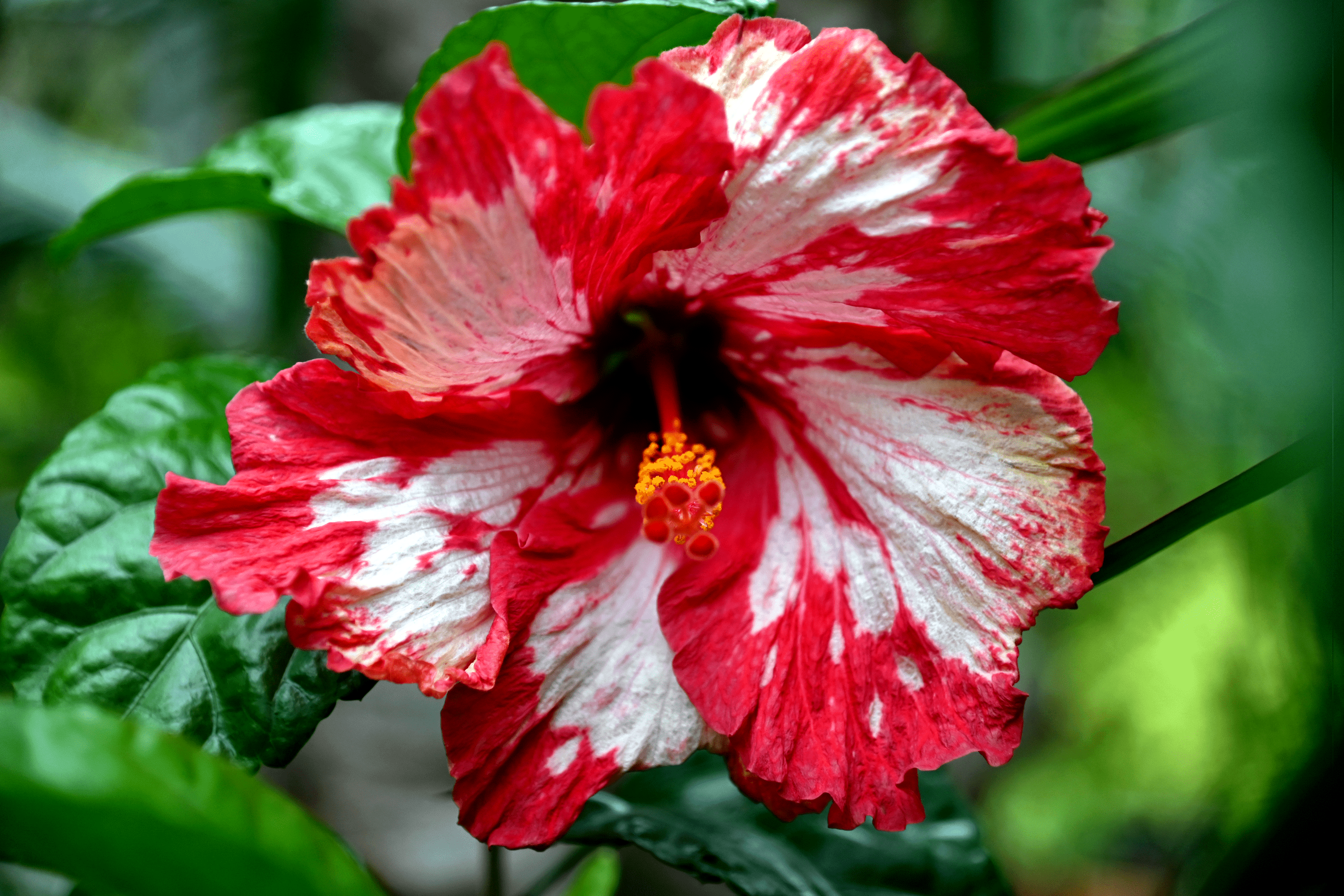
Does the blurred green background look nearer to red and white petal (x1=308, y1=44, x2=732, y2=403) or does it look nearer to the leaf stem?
red and white petal (x1=308, y1=44, x2=732, y2=403)

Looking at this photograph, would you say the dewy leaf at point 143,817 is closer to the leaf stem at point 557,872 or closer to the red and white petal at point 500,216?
the red and white petal at point 500,216

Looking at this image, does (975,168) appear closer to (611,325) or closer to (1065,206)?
(1065,206)

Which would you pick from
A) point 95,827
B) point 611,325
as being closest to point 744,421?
point 611,325

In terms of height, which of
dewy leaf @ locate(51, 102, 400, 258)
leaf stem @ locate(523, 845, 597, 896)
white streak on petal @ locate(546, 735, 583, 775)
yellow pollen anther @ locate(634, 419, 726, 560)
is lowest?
leaf stem @ locate(523, 845, 597, 896)

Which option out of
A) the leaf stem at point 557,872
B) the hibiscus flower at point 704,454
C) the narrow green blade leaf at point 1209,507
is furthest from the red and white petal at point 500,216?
the leaf stem at point 557,872

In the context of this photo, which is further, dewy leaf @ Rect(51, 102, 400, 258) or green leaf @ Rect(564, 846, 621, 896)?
dewy leaf @ Rect(51, 102, 400, 258)

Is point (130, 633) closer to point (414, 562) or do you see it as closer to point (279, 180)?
point (414, 562)

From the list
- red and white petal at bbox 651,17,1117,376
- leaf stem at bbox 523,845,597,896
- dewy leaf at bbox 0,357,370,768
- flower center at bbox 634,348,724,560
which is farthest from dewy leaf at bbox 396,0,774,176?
leaf stem at bbox 523,845,597,896

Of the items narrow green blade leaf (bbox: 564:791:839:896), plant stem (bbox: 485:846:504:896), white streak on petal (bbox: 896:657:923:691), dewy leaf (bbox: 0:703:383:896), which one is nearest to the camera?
dewy leaf (bbox: 0:703:383:896)
